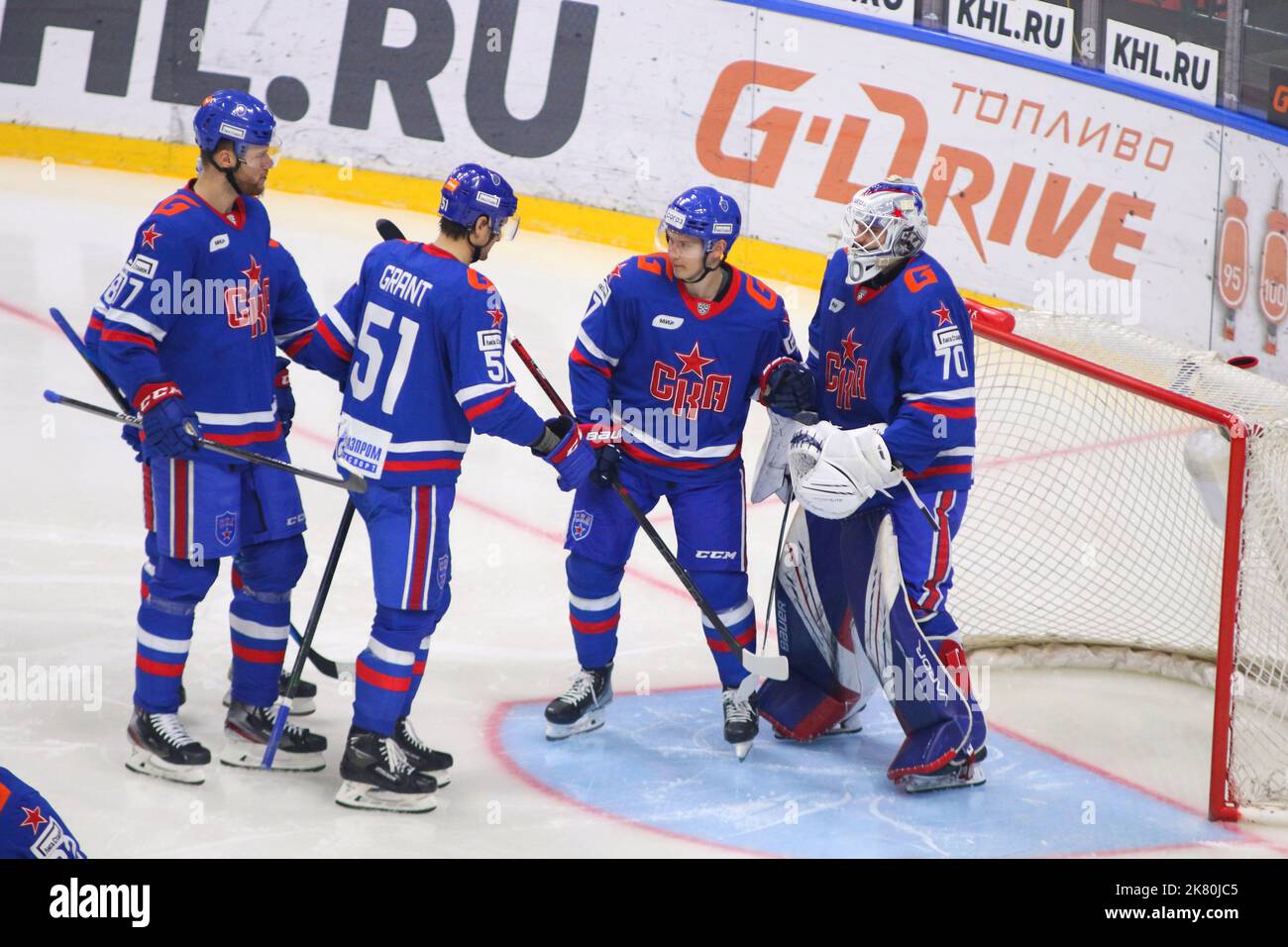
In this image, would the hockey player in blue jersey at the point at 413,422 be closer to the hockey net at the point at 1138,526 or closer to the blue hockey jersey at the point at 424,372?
the blue hockey jersey at the point at 424,372

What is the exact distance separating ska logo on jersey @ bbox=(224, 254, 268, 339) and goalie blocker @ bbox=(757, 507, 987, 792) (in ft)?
4.45

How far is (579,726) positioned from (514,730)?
6.3 inches

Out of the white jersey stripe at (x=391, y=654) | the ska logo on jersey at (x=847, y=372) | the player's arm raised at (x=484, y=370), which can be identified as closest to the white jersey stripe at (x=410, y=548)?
the white jersey stripe at (x=391, y=654)

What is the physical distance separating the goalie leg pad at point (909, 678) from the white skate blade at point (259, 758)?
1.30m

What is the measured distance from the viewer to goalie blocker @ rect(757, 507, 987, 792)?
3.61m

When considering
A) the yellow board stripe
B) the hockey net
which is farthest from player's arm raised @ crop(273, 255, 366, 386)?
the yellow board stripe

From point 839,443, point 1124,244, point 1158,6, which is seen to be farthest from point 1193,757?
point 1158,6

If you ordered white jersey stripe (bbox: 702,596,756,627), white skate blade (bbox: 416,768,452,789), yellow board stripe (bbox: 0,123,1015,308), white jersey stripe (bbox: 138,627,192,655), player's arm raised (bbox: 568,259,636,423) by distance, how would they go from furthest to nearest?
yellow board stripe (bbox: 0,123,1015,308) → white jersey stripe (bbox: 702,596,756,627) → player's arm raised (bbox: 568,259,636,423) → white skate blade (bbox: 416,768,452,789) → white jersey stripe (bbox: 138,627,192,655)

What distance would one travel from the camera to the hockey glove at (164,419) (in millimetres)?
A: 3250

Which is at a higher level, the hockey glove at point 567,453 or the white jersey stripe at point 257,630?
the hockey glove at point 567,453

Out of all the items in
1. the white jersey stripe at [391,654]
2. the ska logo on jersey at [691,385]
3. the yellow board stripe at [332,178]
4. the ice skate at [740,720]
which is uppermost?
the yellow board stripe at [332,178]

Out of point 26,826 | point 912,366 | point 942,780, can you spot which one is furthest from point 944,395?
point 26,826

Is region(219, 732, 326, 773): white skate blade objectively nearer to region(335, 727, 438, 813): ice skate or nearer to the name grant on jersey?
region(335, 727, 438, 813): ice skate

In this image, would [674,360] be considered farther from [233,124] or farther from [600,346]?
[233,124]
